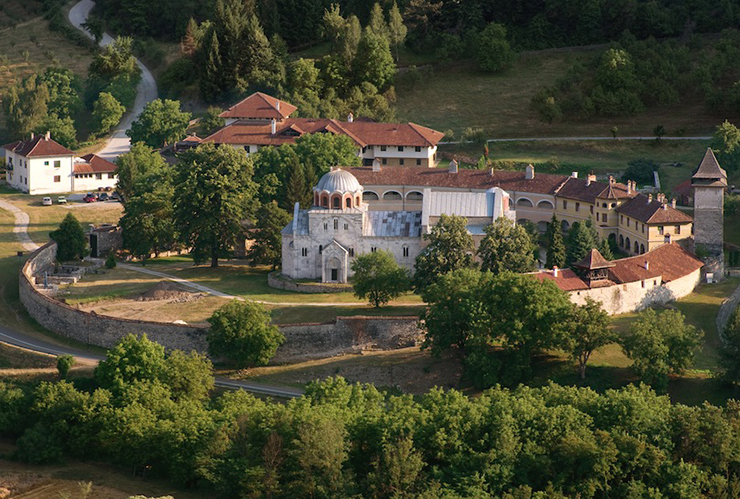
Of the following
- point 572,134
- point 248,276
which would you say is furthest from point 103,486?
point 572,134

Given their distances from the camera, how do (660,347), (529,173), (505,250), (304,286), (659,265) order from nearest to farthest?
(660,347) → (505,250) → (659,265) → (304,286) → (529,173)

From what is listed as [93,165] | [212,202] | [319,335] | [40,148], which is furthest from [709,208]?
[40,148]

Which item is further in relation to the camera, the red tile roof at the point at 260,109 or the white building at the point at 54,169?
the red tile roof at the point at 260,109

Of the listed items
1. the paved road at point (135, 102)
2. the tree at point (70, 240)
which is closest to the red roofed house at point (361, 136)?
the paved road at point (135, 102)

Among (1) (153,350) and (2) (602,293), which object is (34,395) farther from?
(2) (602,293)

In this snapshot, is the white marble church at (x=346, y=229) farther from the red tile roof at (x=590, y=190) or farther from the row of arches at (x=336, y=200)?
the red tile roof at (x=590, y=190)

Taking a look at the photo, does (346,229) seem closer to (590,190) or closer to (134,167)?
(590,190)

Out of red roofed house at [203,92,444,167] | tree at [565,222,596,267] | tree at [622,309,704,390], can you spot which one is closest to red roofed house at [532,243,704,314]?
tree at [565,222,596,267]
